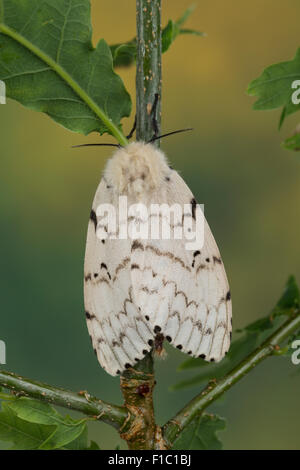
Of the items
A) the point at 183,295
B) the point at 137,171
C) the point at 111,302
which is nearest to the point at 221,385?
the point at 183,295

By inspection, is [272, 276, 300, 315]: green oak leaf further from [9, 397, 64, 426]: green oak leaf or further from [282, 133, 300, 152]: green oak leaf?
[9, 397, 64, 426]: green oak leaf

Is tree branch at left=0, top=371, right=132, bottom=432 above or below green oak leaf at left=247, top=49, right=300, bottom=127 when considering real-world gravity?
below

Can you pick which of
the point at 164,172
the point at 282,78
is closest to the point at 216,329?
the point at 164,172

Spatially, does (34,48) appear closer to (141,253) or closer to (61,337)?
(141,253)

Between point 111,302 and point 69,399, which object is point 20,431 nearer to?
point 69,399

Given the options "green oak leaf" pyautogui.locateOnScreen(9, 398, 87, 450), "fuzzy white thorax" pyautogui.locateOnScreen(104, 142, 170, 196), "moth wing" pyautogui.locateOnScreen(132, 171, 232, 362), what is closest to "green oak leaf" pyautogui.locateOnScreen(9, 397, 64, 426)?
"green oak leaf" pyautogui.locateOnScreen(9, 398, 87, 450)

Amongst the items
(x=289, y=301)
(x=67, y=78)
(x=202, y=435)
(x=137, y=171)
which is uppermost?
(x=67, y=78)

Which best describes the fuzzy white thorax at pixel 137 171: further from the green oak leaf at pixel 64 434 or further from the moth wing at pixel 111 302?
the green oak leaf at pixel 64 434
